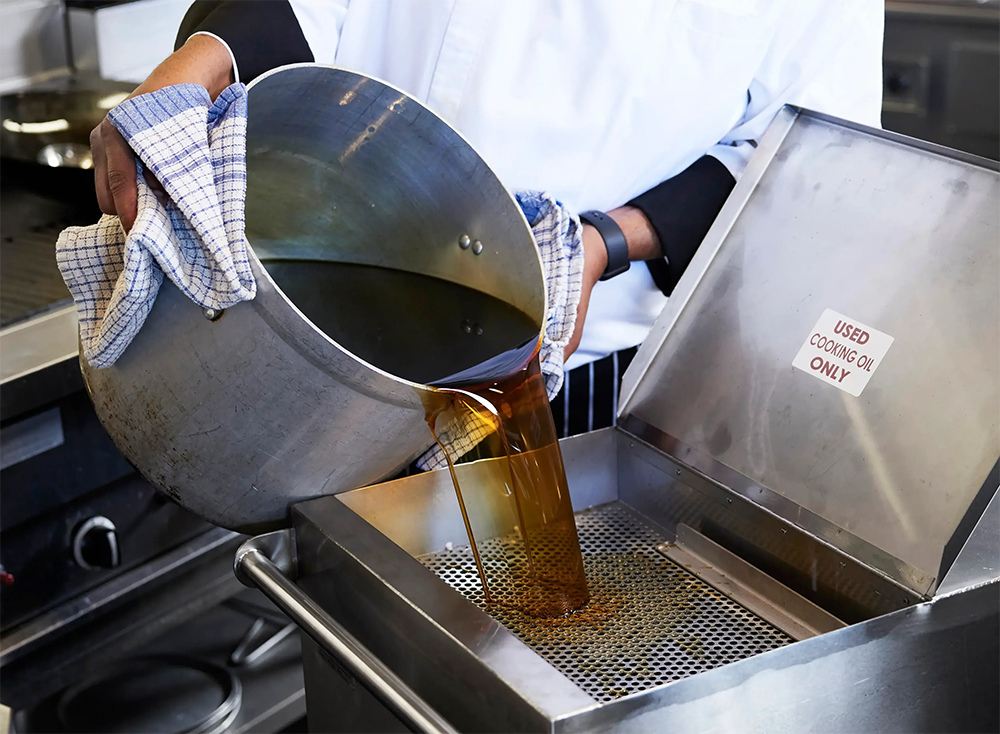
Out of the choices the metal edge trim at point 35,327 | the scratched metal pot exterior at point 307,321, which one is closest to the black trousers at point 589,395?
the scratched metal pot exterior at point 307,321

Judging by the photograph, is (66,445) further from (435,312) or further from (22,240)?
(435,312)

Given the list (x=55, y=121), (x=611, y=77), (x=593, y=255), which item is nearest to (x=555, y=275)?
(x=593, y=255)

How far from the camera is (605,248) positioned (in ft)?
4.10

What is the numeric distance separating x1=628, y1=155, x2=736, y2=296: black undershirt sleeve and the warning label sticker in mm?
322

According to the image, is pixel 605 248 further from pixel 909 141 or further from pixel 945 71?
pixel 945 71

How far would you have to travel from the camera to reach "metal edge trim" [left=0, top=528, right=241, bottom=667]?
1323mm

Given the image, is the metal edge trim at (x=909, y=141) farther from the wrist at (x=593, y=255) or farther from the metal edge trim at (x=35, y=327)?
the metal edge trim at (x=35, y=327)

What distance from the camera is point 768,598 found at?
1.00 meters

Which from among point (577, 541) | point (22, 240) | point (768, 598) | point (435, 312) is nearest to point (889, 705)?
point (768, 598)

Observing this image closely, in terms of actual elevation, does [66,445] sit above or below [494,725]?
below

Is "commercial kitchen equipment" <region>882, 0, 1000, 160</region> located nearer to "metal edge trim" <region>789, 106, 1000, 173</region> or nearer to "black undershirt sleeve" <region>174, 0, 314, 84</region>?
"metal edge trim" <region>789, 106, 1000, 173</region>

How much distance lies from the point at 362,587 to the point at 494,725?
0.64 feet

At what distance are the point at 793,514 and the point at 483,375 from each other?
30cm

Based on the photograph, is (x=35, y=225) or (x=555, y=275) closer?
(x=555, y=275)
